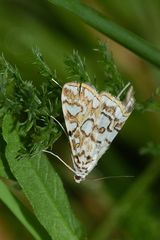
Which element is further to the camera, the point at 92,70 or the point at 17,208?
the point at 92,70

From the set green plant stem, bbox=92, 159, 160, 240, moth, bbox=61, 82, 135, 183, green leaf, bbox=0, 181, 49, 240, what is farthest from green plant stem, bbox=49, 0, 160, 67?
green plant stem, bbox=92, 159, 160, 240

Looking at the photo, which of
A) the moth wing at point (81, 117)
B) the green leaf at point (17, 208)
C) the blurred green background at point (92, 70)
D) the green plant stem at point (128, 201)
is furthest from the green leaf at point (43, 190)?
the blurred green background at point (92, 70)

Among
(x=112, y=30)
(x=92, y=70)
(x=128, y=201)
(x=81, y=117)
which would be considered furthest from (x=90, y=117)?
(x=92, y=70)

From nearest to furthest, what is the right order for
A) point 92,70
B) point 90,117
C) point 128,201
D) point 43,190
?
point 43,190
point 90,117
point 128,201
point 92,70

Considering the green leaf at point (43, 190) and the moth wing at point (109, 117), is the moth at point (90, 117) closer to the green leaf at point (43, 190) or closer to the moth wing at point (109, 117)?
the moth wing at point (109, 117)

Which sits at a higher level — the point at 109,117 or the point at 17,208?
the point at 109,117

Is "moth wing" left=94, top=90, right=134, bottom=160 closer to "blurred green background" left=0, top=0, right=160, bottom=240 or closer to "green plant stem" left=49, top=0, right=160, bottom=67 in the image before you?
"green plant stem" left=49, top=0, right=160, bottom=67

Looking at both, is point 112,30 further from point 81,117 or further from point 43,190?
point 43,190

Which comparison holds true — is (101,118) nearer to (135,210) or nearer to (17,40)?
(135,210)
